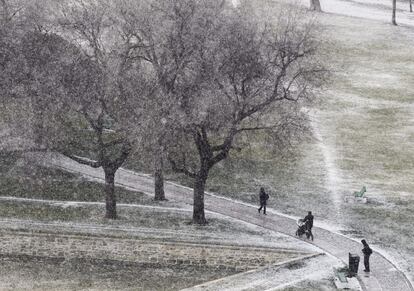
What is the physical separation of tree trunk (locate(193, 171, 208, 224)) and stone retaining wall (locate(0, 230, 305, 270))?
2814 mm

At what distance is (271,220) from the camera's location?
136ft

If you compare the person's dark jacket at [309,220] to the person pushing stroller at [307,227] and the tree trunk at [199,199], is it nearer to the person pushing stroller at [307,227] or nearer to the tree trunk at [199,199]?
the person pushing stroller at [307,227]

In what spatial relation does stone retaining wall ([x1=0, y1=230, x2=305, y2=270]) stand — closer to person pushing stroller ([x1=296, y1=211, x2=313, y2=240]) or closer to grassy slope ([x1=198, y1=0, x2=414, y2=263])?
person pushing stroller ([x1=296, y1=211, x2=313, y2=240])

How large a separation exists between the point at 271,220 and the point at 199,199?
4238 mm

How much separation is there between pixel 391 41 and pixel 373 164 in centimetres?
2688

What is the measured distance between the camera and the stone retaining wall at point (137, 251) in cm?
3738

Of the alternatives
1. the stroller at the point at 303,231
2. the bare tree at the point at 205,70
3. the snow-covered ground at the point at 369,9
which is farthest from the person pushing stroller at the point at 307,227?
the snow-covered ground at the point at 369,9

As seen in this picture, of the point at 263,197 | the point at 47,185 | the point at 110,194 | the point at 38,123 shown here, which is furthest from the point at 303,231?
the point at 47,185

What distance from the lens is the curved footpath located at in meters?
34.8

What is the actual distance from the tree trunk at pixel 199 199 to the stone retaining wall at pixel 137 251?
281cm

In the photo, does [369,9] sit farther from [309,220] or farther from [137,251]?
[137,251]

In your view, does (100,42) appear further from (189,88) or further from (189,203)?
(189,203)

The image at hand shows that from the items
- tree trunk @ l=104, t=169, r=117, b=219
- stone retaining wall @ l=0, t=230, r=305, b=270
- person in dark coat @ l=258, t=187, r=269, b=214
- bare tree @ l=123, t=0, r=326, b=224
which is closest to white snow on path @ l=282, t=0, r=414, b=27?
person in dark coat @ l=258, t=187, r=269, b=214

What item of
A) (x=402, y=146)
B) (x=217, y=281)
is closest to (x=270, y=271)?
(x=217, y=281)
